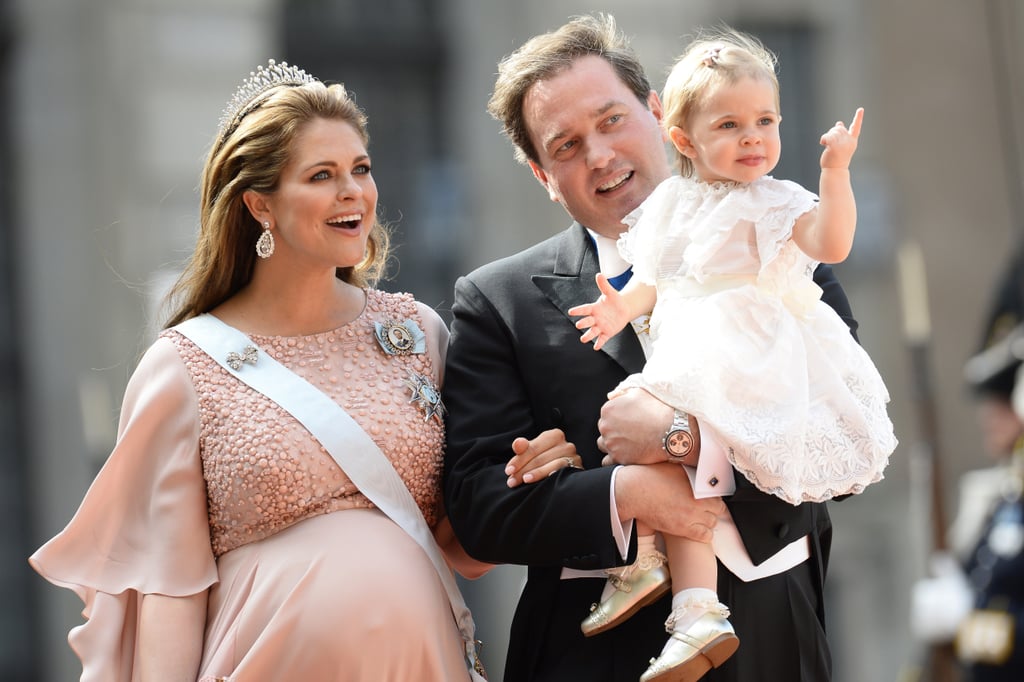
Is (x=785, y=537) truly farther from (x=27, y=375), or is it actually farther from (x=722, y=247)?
(x=27, y=375)

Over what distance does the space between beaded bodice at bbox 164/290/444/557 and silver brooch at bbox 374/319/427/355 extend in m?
0.02

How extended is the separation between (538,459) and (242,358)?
69cm

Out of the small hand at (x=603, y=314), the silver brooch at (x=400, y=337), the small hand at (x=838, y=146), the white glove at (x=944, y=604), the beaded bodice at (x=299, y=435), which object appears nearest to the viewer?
the small hand at (x=838, y=146)

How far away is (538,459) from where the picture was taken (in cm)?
291

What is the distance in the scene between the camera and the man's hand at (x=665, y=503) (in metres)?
2.74

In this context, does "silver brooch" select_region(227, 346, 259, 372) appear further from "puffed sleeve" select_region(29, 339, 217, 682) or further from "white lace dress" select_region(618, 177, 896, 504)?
"white lace dress" select_region(618, 177, 896, 504)

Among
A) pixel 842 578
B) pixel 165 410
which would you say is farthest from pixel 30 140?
pixel 165 410

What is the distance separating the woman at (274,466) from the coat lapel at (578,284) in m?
0.23

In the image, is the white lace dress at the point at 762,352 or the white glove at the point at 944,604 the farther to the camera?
the white glove at the point at 944,604

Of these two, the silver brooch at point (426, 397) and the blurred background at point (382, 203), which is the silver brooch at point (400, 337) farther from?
the blurred background at point (382, 203)

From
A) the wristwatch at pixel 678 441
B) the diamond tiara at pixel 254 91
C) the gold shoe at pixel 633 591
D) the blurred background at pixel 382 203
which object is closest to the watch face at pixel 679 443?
the wristwatch at pixel 678 441

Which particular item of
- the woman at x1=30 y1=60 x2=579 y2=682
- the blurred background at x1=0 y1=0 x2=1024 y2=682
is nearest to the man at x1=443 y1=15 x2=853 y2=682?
the woman at x1=30 y1=60 x2=579 y2=682

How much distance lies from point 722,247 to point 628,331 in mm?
316

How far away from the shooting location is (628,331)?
305 cm
